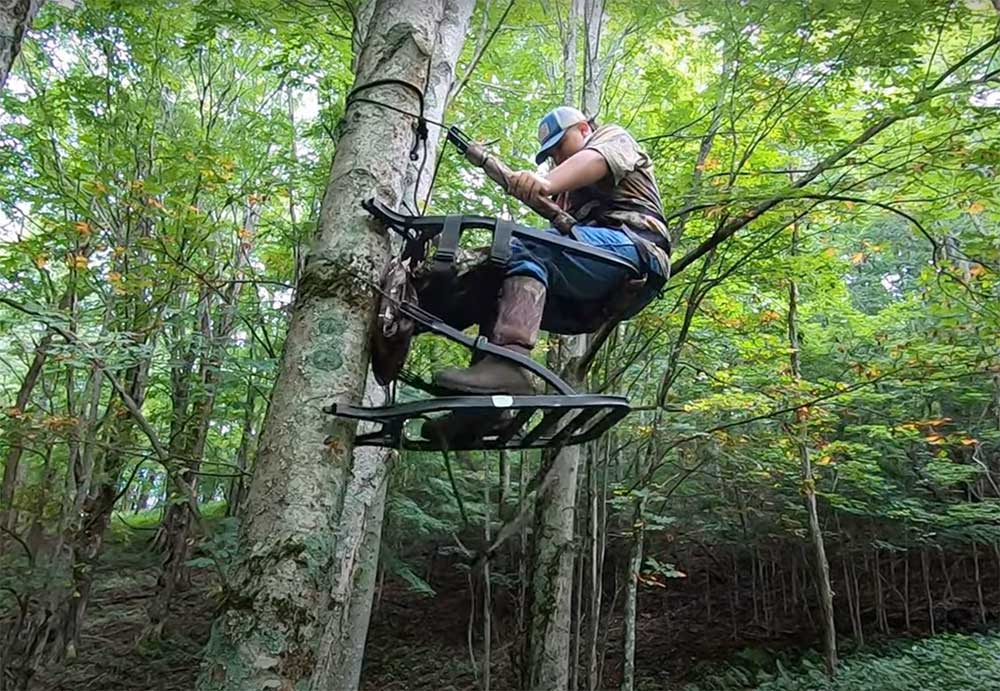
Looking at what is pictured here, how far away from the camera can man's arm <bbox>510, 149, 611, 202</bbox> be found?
1710 millimetres

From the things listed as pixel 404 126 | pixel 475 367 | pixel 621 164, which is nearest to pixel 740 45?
pixel 621 164

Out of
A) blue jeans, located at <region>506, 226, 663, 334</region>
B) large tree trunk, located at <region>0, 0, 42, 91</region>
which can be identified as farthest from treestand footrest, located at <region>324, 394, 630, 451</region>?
large tree trunk, located at <region>0, 0, 42, 91</region>

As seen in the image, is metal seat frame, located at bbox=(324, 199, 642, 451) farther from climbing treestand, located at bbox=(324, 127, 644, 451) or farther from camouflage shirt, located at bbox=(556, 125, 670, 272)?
camouflage shirt, located at bbox=(556, 125, 670, 272)

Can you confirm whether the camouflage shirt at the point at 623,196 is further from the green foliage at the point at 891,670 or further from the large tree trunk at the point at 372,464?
the green foliage at the point at 891,670

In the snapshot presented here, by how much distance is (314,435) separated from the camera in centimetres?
133

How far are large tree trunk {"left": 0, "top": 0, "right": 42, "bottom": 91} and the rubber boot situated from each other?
1.50 meters

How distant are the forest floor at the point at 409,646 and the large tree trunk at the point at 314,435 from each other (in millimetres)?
5699

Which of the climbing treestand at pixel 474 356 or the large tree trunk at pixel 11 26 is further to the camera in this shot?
the large tree trunk at pixel 11 26

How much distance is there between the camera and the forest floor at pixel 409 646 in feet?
24.3

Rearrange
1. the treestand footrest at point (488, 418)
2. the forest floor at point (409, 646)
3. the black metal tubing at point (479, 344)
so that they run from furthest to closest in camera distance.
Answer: the forest floor at point (409, 646)
the black metal tubing at point (479, 344)
the treestand footrest at point (488, 418)

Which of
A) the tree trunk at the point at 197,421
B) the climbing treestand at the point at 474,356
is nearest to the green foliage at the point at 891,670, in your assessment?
the tree trunk at the point at 197,421

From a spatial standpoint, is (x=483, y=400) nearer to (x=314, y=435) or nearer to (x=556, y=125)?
(x=314, y=435)

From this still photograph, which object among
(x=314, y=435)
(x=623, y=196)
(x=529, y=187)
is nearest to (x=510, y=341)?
(x=529, y=187)

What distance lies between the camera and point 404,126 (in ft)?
5.62
